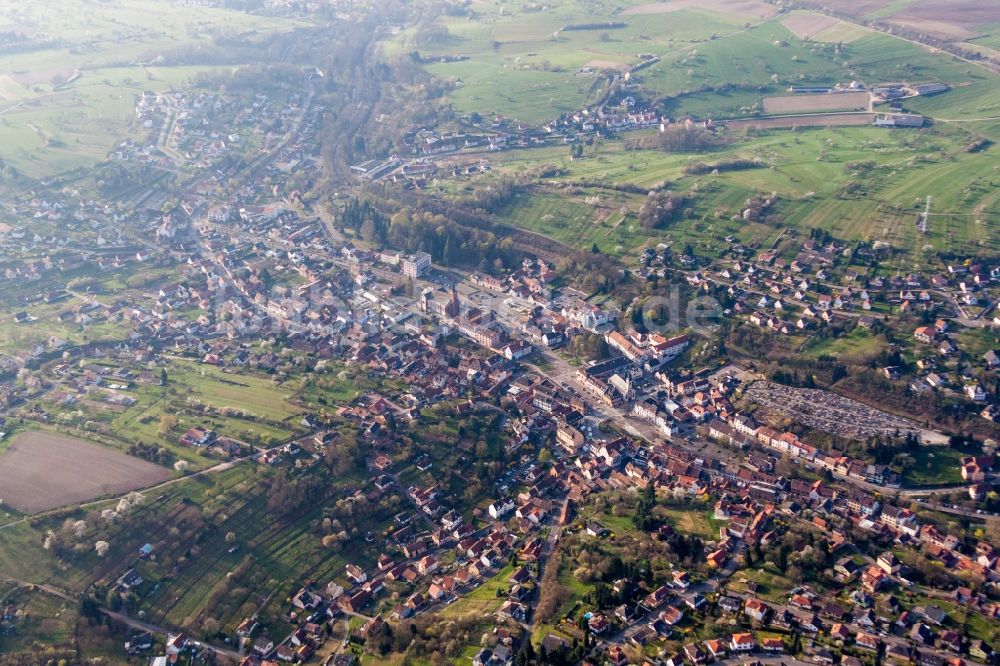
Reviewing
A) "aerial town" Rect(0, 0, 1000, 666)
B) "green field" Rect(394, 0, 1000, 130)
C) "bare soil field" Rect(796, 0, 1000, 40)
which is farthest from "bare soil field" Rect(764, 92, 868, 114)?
"bare soil field" Rect(796, 0, 1000, 40)

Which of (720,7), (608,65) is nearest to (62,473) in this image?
(608,65)

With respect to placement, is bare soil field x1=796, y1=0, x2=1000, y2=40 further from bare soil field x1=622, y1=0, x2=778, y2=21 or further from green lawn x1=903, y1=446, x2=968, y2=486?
green lawn x1=903, y1=446, x2=968, y2=486

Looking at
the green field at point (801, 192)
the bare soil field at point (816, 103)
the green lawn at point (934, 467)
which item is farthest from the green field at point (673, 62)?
the green lawn at point (934, 467)

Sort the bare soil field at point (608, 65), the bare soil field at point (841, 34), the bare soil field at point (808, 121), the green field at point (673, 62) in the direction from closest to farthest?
the bare soil field at point (808, 121) → the green field at point (673, 62) → the bare soil field at point (608, 65) → the bare soil field at point (841, 34)

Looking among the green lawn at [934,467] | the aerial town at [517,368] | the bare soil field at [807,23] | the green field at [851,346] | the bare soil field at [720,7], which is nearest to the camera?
the aerial town at [517,368]

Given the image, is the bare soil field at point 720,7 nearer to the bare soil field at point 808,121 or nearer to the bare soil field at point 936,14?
the bare soil field at point 936,14

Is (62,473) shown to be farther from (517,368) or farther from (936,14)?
(936,14)
